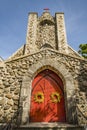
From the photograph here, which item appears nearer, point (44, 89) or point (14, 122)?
point (14, 122)

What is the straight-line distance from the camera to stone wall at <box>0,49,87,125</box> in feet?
16.3

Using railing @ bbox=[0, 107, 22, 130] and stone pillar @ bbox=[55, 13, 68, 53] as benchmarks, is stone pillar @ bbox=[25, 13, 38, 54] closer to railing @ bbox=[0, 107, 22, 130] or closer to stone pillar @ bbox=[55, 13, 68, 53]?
stone pillar @ bbox=[55, 13, 68, 53]

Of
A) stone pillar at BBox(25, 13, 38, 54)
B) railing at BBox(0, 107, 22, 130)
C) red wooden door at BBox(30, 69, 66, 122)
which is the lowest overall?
railing at BBox(0, 107, 22, 130)

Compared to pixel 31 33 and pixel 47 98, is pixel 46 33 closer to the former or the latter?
pixel 31 33

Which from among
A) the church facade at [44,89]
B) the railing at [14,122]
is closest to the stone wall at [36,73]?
the church facade at [44,89]

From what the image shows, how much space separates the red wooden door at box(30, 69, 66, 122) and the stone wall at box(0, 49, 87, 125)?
278 millimetres

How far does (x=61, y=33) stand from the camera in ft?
47.6

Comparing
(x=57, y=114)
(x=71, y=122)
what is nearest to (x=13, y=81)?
(x=57, y=114)

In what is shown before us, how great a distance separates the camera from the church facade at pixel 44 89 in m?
4.97

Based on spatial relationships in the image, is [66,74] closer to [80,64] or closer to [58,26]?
[80,64]

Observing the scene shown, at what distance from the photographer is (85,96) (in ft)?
17.4

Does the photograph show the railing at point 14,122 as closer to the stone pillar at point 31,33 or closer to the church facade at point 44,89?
the church facade at point 44,89

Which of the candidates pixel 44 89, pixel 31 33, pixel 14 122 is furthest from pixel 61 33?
pixel 14 122

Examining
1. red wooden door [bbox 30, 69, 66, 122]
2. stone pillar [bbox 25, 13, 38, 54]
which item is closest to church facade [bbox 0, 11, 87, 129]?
red wooden door [bbox 30, 69, 66, 122]
